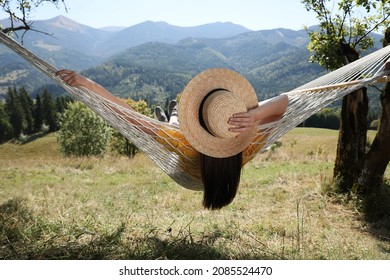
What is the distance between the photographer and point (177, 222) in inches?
99.2

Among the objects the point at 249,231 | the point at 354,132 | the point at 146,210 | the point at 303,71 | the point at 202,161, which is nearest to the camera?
the point at 202,161

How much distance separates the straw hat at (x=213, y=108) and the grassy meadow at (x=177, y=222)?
70 centimetres

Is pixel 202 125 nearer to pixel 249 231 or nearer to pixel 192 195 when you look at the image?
pixel 249 231

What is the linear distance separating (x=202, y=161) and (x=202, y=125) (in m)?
0.21

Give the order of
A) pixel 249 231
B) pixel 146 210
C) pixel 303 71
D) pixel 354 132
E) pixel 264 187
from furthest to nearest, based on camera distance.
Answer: pixel 303 71 < pixel 264 187 < pixel 354 132 < pixel 146 210 < pixel 249 231

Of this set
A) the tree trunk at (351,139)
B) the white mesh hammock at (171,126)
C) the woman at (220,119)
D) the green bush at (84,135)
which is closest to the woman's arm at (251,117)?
the woman at (220,119)

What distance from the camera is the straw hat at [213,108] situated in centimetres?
160

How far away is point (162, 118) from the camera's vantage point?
2945 millimetres

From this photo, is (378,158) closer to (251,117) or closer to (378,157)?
(378,157)

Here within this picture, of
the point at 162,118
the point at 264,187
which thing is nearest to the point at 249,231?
the point at 162,118

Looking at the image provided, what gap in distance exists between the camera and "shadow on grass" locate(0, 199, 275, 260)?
75.3 inches

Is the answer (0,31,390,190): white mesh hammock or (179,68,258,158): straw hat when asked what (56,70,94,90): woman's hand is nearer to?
(0,31,390,190): white mesh hammock

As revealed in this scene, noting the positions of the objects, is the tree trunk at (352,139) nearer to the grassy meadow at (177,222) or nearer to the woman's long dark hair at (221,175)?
the grassy meadow at (177,222)

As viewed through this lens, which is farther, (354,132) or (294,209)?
(354,132)
